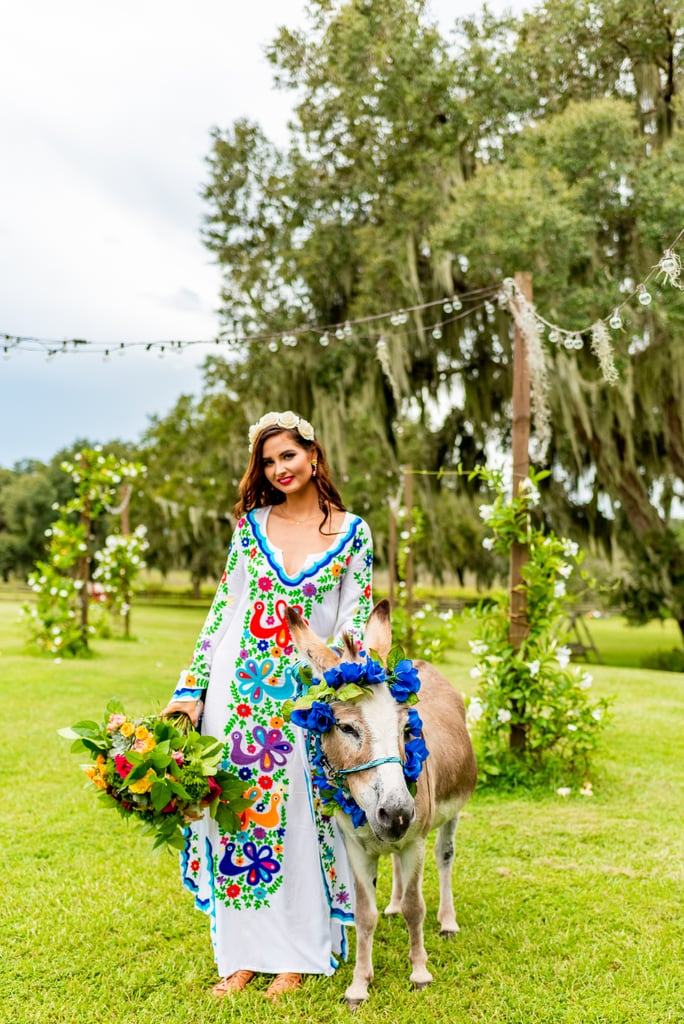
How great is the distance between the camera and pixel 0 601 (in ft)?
84.7

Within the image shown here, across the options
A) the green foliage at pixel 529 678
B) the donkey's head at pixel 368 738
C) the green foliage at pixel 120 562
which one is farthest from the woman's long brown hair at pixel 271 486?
the green foliage at pixel 120 562

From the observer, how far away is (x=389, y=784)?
83.7 inches

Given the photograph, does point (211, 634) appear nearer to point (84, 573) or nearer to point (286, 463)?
point (286, 463)

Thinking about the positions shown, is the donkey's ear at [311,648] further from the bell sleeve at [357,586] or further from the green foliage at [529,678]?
the green foliage at [529,678]

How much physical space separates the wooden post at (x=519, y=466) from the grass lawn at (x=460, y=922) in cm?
97

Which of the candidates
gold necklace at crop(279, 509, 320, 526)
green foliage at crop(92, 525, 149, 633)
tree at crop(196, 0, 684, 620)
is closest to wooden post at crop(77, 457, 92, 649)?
green foliage at crop(92, 525, 149, 633)

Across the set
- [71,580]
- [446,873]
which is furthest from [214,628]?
[71,580]

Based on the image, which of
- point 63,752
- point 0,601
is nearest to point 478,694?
point 63,752

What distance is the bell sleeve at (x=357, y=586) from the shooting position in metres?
2.74

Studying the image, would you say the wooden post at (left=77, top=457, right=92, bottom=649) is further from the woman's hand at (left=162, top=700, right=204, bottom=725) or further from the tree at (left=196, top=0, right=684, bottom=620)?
the woman's hand at (left=162, top=700, right=204, bottom=725)

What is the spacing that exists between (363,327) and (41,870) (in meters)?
9.27

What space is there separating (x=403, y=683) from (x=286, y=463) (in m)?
0.92

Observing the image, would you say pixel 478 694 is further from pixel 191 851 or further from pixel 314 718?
pixel 314 718

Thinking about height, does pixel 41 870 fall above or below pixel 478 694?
below
